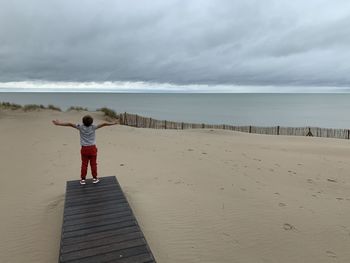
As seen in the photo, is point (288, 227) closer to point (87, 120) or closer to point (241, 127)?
point (87, 120)

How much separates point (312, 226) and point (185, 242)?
8.59 ft

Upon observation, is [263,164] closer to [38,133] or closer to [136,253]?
[136,253]

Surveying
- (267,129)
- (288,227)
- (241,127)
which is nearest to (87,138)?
(288,227)

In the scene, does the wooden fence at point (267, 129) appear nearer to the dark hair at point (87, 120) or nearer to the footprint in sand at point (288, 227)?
the dark hair at point (87, 120)

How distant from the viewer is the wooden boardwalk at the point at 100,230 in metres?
3.82

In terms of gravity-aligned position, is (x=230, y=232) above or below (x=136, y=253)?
below

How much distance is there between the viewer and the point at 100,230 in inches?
177

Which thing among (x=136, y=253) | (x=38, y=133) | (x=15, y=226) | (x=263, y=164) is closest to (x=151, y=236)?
(x=136, y=253)

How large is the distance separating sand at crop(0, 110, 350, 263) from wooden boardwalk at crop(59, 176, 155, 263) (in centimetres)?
53

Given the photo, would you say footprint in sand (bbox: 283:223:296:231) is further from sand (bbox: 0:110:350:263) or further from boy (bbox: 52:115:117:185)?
boy (bbox: 52:115:117:185)

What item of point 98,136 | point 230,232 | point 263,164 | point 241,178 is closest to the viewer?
point 230,232

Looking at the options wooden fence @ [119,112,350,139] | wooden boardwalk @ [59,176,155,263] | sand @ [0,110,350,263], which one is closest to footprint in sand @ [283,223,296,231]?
sand @ [0,110,350,263]

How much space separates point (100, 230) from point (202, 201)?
9.36 feet

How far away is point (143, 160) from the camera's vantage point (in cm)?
1086
